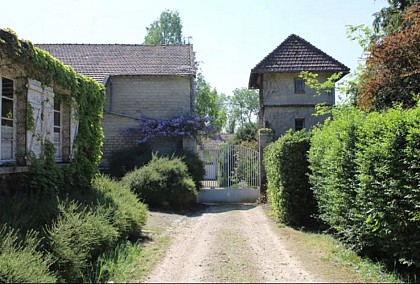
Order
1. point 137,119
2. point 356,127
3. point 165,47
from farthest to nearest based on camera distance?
point 165,47
point 137,119
point 356,127

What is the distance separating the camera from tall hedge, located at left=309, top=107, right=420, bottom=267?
16.7 feet

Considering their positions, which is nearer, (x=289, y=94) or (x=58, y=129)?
(x=58, y=129)

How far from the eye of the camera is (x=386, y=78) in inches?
431

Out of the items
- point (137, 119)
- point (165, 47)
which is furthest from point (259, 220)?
point (165, 47)

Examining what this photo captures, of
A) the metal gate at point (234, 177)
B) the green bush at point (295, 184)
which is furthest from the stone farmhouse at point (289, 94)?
the green bush at point (295, 184)

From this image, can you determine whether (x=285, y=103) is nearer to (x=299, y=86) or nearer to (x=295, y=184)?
(x=299, y=86)

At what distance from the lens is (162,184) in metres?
13.3

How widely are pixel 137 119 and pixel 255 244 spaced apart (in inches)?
453

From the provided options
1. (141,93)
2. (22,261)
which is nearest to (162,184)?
(141,93)

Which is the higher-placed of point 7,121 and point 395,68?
point 395,68

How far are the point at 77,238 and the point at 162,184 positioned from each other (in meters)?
7.53

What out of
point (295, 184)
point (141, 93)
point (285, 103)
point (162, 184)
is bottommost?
point (162, 184)

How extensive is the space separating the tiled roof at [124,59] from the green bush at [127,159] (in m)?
3.52

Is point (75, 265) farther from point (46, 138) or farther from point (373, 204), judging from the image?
point (46, 138)
